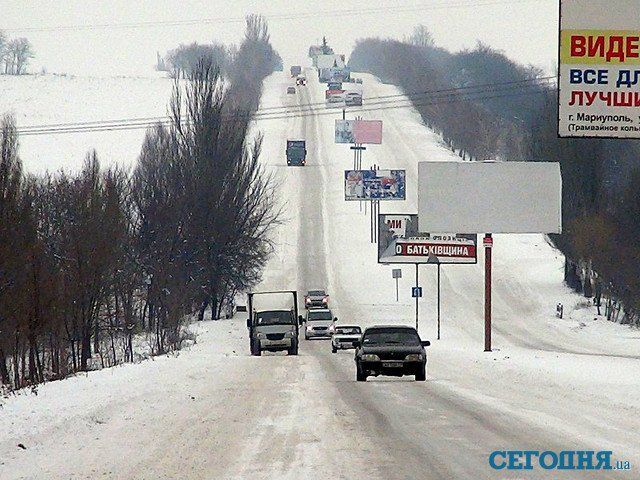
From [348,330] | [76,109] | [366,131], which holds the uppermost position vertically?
[76,109]

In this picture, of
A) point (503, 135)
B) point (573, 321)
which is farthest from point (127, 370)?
point (503, 135)

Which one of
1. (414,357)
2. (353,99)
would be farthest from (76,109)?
(414,357)

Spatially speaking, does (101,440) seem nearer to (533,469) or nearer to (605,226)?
(533,469)

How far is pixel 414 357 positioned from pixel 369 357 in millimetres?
1149

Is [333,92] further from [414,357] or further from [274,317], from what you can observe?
[414,357]

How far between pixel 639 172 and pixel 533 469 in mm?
67335

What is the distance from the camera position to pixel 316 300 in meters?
82.4

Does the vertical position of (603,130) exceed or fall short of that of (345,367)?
it exceeds it

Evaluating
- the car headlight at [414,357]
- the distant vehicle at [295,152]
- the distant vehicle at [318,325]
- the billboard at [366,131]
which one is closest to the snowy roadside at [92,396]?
the car headlight at [414,357]

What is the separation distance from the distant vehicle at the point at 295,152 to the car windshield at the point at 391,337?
10269cm

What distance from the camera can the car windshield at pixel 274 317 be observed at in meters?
52.3

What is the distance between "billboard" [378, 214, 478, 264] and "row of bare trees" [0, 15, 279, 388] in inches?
350

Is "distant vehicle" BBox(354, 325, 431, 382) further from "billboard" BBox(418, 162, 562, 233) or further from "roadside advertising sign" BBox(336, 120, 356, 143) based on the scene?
"roadside advertising sign" BBox(336, 120, 356, 143)

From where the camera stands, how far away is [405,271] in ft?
333
